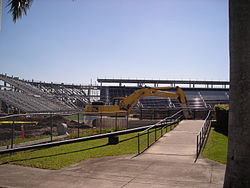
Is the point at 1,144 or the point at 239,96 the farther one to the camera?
the point at 1,144

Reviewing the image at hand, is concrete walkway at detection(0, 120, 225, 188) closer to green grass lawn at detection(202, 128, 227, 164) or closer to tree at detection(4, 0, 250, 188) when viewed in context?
green grass lawn at detection(202, 128, 227, 164)

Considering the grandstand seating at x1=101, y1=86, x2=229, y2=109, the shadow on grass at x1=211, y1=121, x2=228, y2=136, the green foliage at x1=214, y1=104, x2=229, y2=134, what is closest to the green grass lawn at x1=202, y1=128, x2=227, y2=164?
the shadow on grass at x1=211, y1=121, x2=228, y2=136

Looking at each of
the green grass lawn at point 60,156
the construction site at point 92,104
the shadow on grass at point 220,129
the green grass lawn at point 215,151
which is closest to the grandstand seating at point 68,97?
the construction site at point 92,104

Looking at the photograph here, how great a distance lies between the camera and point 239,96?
524cm

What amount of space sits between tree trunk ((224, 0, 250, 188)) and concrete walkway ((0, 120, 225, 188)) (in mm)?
1684

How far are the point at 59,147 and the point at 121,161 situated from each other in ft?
16.6

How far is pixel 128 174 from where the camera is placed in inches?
315

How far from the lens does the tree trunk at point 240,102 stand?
5133mm

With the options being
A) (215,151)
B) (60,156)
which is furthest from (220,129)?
(60,156)

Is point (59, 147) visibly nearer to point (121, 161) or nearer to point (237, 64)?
point (121, 161)

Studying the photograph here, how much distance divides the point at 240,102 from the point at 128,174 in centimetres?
408

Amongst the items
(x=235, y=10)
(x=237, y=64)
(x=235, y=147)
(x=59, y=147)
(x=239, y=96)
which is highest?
(x=235, y=10)

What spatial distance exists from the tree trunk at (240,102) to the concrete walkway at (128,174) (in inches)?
66.3

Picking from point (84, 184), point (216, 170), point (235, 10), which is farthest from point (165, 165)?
point (235, 10)
